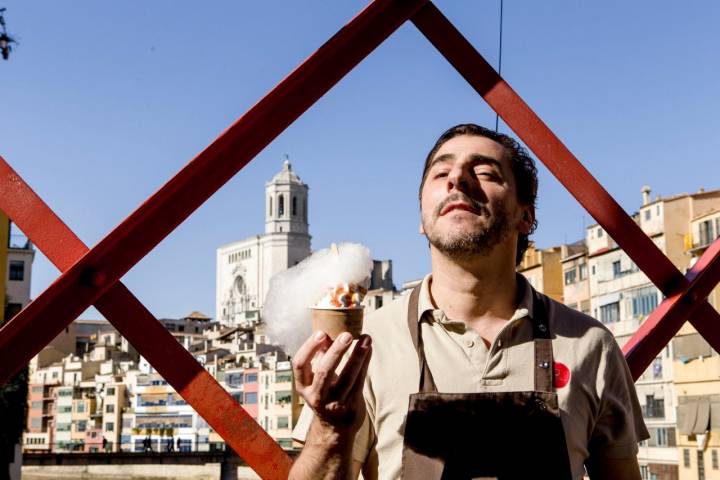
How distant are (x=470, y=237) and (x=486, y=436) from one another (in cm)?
39

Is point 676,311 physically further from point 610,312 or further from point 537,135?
point 610,312

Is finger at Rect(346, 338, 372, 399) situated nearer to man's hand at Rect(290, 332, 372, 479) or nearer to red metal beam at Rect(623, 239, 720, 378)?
man's hand at Rect(290, 332, 372, 479)

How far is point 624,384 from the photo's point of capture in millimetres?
2064

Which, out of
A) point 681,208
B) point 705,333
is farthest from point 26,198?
point 681,208

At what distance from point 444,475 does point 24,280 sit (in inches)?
1630

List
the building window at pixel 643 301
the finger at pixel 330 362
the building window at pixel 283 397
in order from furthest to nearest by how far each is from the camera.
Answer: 1. the building window at pixel 283 397
2. the building window at pixel 643 301
3. the finger at pixel 330 362

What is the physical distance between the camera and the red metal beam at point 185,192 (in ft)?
6.09

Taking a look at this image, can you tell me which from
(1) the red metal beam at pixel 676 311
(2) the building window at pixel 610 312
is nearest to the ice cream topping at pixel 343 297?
(1) the red metal beam at pixel 676 311

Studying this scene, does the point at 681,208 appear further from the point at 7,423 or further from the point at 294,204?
the point at 294,204

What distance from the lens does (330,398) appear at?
64.1 inches

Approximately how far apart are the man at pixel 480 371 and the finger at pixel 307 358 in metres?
0.12

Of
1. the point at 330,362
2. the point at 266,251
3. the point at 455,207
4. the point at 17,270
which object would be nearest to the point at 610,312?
the point at 17,270

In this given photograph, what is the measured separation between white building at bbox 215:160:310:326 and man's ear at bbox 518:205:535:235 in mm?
131839

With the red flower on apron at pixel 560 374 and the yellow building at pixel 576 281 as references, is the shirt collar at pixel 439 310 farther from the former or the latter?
the yellow building at pixel 576 281
